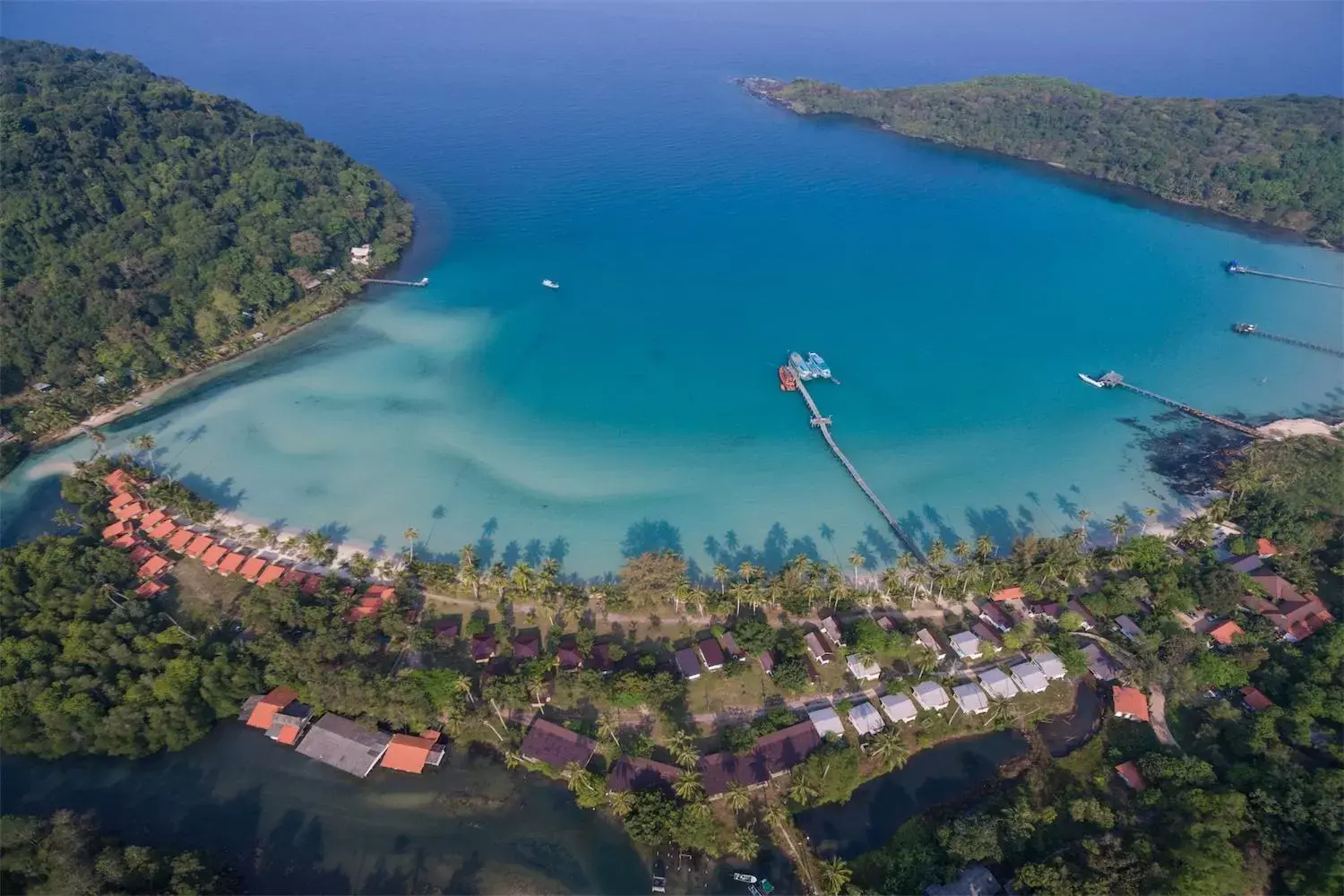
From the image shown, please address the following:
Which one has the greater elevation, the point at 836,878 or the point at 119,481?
the point at 119,481

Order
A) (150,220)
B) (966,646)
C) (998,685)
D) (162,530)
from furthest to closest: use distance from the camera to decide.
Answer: (150,220) < (162,530) < (966,646) < (998,685)

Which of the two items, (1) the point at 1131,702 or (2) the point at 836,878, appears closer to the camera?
(2) the point at 836,878

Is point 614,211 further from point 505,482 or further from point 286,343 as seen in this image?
point 505,482

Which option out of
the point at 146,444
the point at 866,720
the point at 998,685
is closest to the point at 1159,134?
the point at 998,685

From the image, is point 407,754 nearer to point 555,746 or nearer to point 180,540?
point 555,746

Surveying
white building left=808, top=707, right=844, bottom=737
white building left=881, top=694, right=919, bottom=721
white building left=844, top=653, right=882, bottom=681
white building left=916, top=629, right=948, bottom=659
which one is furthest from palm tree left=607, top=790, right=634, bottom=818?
white building left=916, top=629, right=948, bottom=659

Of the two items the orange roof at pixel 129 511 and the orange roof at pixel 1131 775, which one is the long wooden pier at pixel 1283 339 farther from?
the orange roof at pixel 129 511
